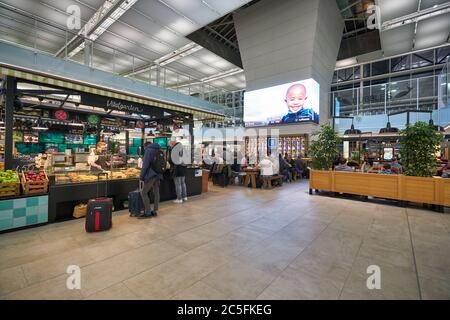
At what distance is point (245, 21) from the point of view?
1173 cm

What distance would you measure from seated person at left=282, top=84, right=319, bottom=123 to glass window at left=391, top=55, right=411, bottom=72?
8.98 meters

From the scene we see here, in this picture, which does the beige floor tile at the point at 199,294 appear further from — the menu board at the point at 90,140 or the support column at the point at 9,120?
the menu board at the point at 90,140

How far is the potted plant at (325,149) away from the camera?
6746mm

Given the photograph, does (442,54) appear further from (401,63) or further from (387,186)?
(387,186)

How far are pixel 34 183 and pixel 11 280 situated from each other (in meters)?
2.14

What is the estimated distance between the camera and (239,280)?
2211 millimetres

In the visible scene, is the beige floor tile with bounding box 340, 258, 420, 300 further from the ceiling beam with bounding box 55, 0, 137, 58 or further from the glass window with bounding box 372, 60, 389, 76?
the glass window with bounding box 372, 60, 389, 76

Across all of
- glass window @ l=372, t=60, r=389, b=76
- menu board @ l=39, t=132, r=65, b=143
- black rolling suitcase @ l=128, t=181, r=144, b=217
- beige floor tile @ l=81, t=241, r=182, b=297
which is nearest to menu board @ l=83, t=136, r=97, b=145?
menu board @ l=39, t=132, r=65, b=143

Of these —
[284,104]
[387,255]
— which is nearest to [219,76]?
[284,104]

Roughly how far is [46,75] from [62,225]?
291 cm

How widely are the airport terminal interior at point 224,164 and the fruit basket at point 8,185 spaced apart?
25mm

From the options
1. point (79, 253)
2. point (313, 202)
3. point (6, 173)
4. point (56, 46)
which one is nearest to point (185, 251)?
point (79, 253)

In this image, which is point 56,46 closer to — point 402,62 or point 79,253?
point 79,253
